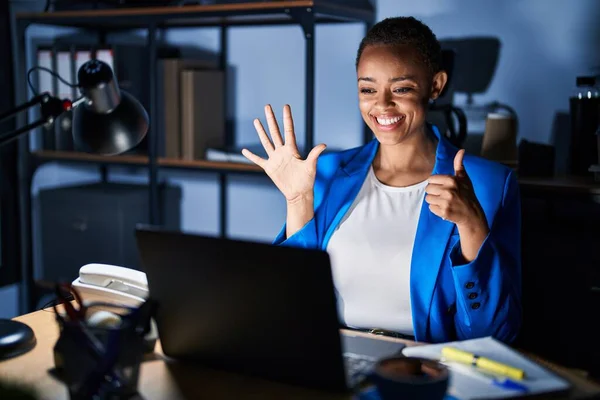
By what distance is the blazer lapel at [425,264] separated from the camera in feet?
5.08

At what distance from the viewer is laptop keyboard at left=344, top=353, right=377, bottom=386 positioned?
1054mm

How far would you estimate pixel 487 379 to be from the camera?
1.03 m

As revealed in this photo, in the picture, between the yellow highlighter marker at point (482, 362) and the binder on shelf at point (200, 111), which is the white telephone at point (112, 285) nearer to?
the yellow highlighter marker at point (482, 362)

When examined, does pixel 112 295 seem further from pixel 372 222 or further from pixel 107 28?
pixel 107 28

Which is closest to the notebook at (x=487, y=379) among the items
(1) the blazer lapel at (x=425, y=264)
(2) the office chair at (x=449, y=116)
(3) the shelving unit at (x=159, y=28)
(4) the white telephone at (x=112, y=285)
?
(1) the blazer lapel at (x=425, y=264)

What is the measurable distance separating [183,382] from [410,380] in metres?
0.36

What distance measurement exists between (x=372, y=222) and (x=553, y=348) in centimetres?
70

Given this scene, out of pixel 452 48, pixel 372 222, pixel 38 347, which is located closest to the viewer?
pixel 38 347

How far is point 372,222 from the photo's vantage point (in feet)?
5.50

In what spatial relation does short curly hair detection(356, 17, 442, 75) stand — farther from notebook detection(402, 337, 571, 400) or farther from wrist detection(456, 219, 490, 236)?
notebook detection(402, 337, 571, 400)

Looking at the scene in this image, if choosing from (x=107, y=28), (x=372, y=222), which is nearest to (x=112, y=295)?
(x=372, y=222)

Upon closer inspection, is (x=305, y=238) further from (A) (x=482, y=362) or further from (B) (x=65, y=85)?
(B) (x=65, y=85)

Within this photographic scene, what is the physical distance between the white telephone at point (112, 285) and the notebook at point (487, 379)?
0.53m

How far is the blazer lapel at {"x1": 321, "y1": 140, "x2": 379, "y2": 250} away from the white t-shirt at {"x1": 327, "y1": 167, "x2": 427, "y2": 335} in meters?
0.02
